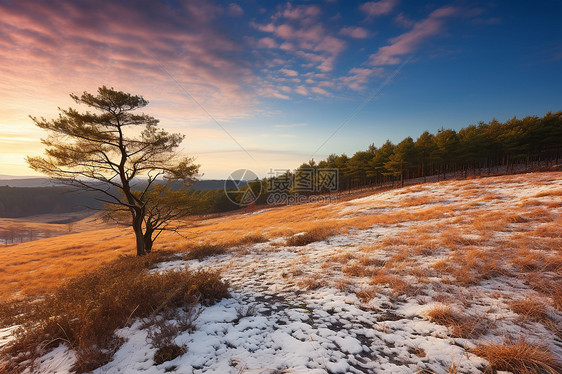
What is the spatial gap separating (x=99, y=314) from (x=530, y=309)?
747cm

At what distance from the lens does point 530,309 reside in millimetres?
A: 3504

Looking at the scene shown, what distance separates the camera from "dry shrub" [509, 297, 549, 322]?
3.41 m

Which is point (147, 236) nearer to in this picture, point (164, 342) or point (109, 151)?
point (109, 151)

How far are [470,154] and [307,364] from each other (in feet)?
191

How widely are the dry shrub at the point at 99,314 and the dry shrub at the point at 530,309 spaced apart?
5655 mm

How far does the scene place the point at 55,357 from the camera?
9.68ft

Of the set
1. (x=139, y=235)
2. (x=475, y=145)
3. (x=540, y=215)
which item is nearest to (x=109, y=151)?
(x=139, y=235)

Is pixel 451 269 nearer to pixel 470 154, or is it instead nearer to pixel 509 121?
pixel 470 154

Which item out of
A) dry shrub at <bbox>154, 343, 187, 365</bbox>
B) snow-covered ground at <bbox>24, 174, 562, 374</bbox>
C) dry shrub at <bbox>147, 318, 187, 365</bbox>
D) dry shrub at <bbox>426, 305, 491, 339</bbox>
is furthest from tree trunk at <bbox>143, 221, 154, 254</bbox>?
dry shrub at <bbox>426, 305, 491, 339</bbox>

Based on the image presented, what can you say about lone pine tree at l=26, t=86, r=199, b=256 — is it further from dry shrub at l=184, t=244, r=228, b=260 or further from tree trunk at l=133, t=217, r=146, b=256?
dry shrub at l=184, t=244, r=228, b=260

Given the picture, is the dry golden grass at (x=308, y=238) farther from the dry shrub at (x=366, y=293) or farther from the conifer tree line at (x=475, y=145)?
the conifer tree line at (x=475, y=145)

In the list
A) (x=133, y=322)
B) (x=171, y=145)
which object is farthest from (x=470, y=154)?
(x=133, y=322)

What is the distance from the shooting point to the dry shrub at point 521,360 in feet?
7.91

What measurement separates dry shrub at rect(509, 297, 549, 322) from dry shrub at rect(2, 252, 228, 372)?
565cm
